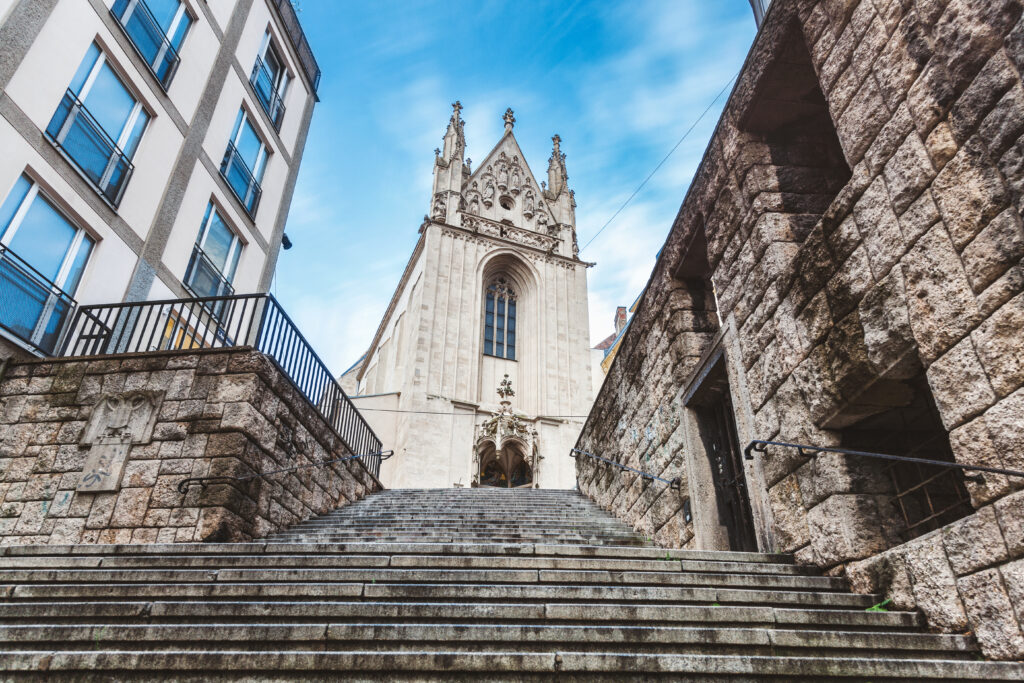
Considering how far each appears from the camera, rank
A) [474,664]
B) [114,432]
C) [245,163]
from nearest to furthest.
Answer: [474,664] → [114,432] → [245,163]

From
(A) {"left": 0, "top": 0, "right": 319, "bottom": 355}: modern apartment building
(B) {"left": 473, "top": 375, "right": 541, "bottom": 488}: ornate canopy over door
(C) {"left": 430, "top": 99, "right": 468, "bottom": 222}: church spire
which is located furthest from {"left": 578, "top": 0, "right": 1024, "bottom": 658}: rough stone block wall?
(C) {"left": 430, "top": 99, "right": 468, "bottom": 222}: church spire

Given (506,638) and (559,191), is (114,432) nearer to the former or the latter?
(506,638)

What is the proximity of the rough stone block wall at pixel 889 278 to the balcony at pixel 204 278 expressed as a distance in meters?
8.17

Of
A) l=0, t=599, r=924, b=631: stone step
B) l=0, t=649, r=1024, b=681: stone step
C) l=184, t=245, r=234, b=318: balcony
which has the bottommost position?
l=0, t=649, r=1024, b=681: stone step

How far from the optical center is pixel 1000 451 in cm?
239

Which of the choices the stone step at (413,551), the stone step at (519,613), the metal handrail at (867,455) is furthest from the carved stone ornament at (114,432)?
the metal handrail at (867,455)

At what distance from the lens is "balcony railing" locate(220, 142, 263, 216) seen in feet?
35.6

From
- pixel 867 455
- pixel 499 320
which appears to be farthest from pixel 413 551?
pixel 499 320

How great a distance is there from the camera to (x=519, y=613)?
9.53 feet

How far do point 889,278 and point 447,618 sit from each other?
2.78m

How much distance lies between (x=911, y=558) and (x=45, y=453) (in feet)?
24.9

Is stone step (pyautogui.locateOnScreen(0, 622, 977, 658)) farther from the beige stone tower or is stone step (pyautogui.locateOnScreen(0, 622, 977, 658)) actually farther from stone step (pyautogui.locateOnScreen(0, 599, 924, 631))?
the beige stone tower

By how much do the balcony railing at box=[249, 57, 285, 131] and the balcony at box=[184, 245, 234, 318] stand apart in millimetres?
3839

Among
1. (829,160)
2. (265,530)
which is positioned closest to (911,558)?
(829,160)
